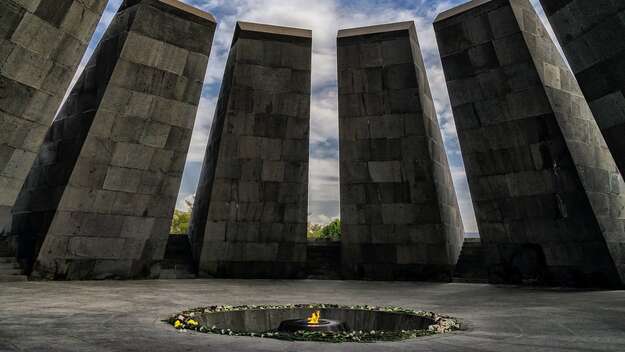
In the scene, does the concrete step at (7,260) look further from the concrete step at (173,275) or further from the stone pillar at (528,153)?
the stone pillar at (528,153)

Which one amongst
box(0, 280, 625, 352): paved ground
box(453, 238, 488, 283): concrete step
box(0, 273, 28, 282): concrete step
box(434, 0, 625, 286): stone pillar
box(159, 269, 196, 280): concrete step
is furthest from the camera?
box(453, 238, 488, 283): concrete step

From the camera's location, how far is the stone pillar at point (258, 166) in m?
16.0

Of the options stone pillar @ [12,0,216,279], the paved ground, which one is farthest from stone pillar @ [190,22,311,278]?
the paved ground

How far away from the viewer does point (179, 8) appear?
1496 cm

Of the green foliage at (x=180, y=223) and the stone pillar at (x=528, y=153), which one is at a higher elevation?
the green foliage at (x=180, y=223)

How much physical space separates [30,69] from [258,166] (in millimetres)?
9862

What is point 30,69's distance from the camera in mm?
7148

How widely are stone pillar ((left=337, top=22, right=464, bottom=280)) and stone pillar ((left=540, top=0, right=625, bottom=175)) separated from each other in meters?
7.34

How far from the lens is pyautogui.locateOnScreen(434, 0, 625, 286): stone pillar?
1305 centimetres

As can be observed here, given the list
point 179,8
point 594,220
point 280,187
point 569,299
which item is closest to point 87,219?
point 280,187

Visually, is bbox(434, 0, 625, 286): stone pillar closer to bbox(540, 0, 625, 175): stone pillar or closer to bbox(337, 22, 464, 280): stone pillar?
bbox(337, 22, 464, 280): stone pillar

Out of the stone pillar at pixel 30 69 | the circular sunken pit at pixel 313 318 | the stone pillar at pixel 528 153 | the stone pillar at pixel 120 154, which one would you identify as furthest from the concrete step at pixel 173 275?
the stone pillar at pixel 528 153

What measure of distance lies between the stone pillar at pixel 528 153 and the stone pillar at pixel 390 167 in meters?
1.46

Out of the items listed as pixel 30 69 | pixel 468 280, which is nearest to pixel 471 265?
pixel 468 280
